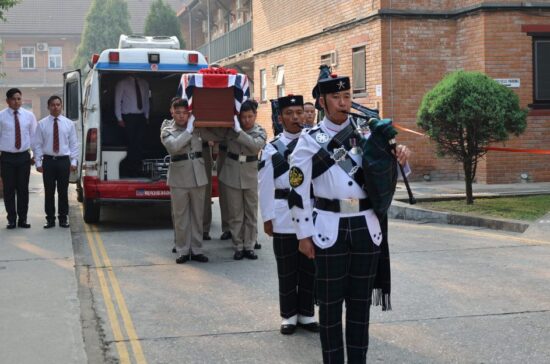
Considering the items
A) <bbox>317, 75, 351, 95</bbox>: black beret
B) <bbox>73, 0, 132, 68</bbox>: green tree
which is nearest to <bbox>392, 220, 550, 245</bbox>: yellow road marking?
<bbox>317, 75, 351, 95</bbox>: black beret

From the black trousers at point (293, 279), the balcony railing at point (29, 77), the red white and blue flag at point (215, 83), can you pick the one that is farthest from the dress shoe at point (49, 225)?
the balcony railing at point (29, 77)

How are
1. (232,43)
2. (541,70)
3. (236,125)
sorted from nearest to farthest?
(236,125), (541,70), (232,43)

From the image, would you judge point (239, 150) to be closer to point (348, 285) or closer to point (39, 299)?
point (39, 299)

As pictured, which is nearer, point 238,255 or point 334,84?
point 334,84

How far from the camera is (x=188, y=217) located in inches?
381

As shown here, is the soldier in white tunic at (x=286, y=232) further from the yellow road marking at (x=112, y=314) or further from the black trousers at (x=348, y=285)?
the black trousers at (x=348, y=285)

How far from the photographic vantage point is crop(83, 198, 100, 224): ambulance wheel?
499 inches

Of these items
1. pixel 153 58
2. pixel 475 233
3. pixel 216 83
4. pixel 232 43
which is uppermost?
pixel 232 43

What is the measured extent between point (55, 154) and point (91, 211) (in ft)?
3.86

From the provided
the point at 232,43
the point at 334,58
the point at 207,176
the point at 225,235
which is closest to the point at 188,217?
the point at 207,176

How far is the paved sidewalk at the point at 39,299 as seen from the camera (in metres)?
5.97

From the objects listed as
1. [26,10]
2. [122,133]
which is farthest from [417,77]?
[26,10]

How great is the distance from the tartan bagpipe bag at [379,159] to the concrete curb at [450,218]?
25.2 ft

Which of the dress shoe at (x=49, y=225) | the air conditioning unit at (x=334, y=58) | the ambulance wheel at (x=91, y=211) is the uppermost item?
the air conditioning unit at (x=334, y=58)
